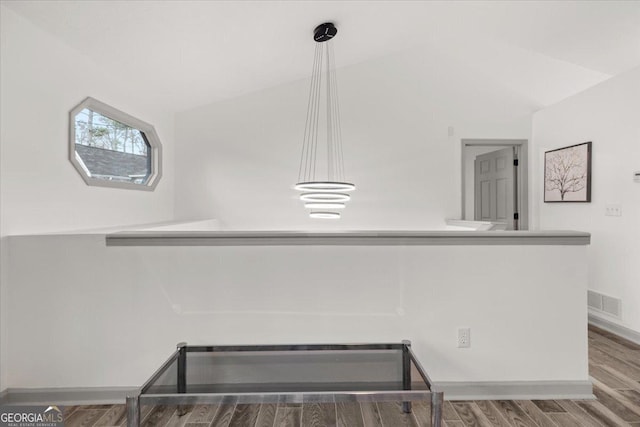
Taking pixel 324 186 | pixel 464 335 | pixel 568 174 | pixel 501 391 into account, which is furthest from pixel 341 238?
pixel 568 174

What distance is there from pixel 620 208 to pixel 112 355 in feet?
13.6

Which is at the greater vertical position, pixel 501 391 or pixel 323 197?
pixel 323 197

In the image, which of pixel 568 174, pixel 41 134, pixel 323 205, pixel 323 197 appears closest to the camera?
pixel 41 134

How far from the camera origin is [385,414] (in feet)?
6.15

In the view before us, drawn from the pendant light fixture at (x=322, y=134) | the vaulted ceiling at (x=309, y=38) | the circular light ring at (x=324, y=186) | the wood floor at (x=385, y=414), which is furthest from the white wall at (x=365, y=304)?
the pendant light fixture at (x=322, y=134)

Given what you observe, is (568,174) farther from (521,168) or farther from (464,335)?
(464,335)

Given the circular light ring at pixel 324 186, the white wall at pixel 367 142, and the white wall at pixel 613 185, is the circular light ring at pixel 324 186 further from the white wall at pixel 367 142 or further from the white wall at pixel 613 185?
the white wall at pixel 613 185

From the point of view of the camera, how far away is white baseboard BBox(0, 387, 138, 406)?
1.92 metres

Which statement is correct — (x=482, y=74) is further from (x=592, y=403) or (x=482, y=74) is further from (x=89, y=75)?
(x=89, y=75)

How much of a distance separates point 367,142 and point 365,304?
2.90 metres

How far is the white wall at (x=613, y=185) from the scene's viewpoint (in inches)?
117

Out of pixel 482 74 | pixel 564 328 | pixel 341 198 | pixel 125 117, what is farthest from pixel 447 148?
pixel 125 117

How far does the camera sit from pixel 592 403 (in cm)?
196

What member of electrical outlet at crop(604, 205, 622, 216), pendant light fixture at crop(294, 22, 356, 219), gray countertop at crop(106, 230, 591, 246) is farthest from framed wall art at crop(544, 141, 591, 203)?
pendant light fixture at crop(294, 22, 356, 219)
